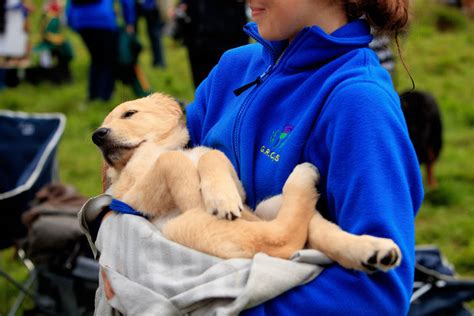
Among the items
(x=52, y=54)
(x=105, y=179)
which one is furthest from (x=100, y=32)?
(x=105, y=179)

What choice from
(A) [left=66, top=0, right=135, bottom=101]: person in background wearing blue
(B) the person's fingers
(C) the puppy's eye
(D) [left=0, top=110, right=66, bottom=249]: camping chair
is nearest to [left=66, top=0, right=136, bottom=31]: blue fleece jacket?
(A) [left=66, top=0, right=135, bottom=101]: person in background wearing blue

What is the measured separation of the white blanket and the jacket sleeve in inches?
1.9

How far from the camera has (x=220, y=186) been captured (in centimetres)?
176

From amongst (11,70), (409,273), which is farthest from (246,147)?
(11,70)

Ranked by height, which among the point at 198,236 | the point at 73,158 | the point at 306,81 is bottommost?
the point at 73,158

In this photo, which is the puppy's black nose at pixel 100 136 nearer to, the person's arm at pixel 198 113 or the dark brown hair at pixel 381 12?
the person's arm at pixel 198 113

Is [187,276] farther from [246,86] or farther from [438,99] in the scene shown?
[438,99]

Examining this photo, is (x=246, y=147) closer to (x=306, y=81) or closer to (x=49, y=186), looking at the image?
(x=306, y=81)

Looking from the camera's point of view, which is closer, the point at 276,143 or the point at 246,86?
the point at 276,143

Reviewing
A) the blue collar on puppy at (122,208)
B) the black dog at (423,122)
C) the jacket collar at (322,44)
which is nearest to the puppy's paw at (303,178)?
the jacket collar at (322,44)

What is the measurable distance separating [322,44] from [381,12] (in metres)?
0.24

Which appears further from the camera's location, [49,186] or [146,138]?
[49,186]

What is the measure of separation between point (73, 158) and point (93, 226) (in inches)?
228

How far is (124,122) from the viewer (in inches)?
82.5
